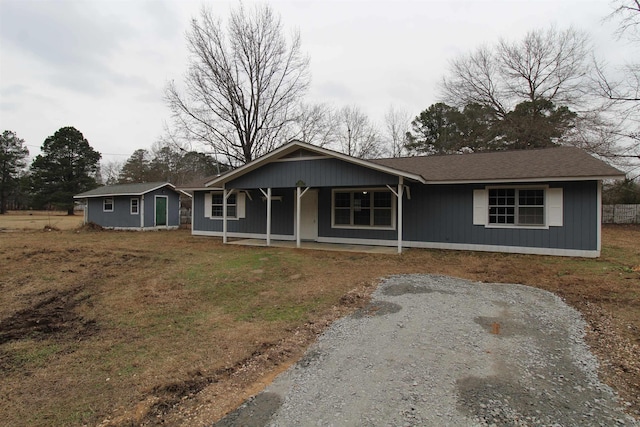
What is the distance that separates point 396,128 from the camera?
100 ft

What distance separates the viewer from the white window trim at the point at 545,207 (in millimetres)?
9398

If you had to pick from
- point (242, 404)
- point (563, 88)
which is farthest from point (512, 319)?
point (563, 88)

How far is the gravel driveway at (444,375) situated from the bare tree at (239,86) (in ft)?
68.0

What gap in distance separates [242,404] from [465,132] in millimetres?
27195

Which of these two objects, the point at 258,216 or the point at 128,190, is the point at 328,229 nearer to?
the point at 258,216

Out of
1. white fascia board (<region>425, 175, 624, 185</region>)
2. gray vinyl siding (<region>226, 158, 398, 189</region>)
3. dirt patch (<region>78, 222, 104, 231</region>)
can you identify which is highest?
gray vinyl siding (<region>226, 158, 398, 189</region>)

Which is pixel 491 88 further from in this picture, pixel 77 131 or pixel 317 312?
pixel 77 131

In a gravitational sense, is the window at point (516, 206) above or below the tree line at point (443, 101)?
below

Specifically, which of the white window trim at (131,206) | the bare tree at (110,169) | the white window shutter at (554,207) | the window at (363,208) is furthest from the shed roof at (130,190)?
the bare tree at (110,169)

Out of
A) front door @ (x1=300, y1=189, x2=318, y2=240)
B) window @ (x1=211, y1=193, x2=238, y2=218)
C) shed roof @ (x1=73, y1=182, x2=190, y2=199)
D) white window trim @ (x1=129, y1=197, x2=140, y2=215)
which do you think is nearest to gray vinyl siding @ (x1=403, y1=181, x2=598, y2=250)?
front door @ (x1=300, y1=189, x2=318, y2=240)

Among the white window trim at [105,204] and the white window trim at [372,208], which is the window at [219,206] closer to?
the white window trim at [372,208]

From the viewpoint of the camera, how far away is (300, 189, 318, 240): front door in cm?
1262

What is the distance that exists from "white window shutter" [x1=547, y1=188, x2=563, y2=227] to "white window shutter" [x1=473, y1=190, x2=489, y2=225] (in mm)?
1622

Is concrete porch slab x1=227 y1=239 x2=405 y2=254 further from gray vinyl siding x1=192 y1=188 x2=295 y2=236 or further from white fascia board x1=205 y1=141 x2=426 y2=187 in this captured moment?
white fascia board x1=205 y1=141 x2=426 y2=187
